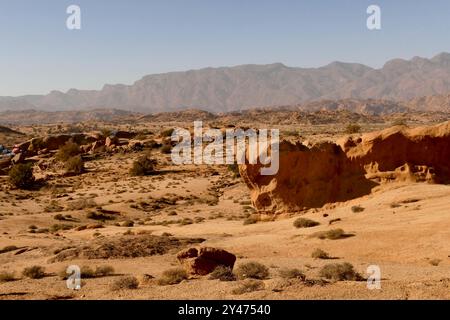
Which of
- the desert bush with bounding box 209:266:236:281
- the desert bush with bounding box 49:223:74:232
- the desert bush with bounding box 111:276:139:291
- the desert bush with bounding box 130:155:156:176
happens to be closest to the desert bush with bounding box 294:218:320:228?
the desert bush with bounding box 209:266:236:281

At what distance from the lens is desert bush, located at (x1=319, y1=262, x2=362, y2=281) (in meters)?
11.0

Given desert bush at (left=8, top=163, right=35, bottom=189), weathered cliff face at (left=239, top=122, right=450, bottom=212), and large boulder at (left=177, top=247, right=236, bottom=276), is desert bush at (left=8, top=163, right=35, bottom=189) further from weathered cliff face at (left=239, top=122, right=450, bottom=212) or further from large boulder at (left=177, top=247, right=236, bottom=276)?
large boulder at (left=177, top=247, right=236, bottom=276)

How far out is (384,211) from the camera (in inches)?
691

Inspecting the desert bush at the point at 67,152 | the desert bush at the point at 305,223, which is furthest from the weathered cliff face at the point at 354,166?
the desert bush at the point at 67,152

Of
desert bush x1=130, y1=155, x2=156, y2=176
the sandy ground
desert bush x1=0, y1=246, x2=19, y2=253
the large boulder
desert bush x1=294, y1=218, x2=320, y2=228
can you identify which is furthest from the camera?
desert bush x1=130, y1=155, x2=156, y2=176

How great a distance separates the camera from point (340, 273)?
11.1 metres

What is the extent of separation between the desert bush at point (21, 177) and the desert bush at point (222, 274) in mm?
36381

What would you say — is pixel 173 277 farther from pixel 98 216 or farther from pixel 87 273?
pixel 98 216

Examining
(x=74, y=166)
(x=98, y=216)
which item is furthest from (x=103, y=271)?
(x=74, y=166)

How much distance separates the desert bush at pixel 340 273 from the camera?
11.0 metres

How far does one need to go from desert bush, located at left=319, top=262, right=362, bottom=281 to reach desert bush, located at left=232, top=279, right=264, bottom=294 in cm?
202

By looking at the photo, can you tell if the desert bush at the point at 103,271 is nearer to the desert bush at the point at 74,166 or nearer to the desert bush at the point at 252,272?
the desert bush at the point at 252,272

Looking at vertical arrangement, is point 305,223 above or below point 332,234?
below

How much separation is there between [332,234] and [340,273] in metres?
4.75
